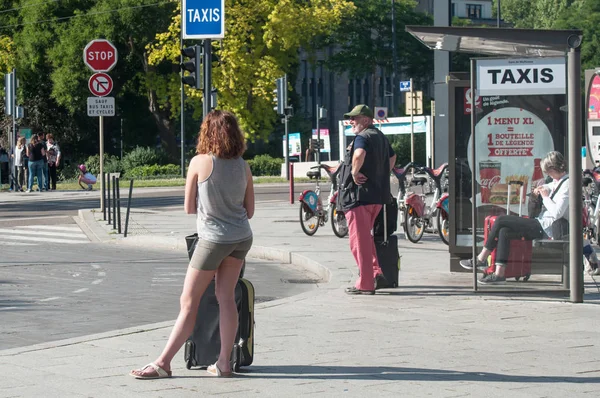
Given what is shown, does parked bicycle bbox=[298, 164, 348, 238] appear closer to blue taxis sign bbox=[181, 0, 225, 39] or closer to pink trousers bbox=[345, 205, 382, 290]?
blue taxis sign bbox=[181, 0, 225, 39]

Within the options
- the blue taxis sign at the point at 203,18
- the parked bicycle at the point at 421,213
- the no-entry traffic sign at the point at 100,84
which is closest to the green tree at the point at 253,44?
the no-entry traffic sign at the point at 100,84

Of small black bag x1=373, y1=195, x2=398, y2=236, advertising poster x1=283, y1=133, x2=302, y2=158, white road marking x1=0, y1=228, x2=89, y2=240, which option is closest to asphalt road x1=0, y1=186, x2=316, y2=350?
white road marking x1=0, y1=228, x2=89, y2=240

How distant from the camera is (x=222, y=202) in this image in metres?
6.77

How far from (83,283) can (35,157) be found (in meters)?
21.5

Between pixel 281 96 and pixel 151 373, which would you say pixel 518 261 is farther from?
pixel 281 96

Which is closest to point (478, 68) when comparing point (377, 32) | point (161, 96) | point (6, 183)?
point (6, 183)

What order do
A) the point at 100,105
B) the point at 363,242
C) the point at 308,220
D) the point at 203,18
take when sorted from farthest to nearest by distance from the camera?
the point at 100,105, the point at 308,220, the point at 203,18, the point at 363,242

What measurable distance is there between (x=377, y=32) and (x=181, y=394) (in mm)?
69696

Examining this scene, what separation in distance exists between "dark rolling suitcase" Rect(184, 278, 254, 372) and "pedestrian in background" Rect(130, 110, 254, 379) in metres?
0.14

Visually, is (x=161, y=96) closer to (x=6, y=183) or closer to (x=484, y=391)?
(x=6, y=183)

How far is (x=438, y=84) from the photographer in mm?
16266

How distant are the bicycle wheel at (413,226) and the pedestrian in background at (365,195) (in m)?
5.88

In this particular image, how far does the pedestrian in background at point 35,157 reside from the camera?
1312 inches

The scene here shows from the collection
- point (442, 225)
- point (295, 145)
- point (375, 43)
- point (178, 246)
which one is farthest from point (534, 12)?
point (178, 246)
